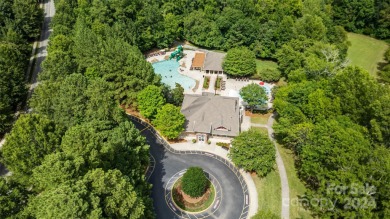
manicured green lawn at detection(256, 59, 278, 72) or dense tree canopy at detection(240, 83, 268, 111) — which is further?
manicured green lawn at detection(256, 59, 278, 72)

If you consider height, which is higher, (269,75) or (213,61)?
(213,61)

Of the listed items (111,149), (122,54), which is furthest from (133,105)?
(111,149)

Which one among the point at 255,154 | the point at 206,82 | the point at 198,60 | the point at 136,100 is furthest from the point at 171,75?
the point at 255,154

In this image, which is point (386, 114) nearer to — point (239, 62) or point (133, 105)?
point (239, 62)

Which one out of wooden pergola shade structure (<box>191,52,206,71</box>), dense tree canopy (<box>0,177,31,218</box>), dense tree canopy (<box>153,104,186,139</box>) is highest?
wooden pergola shade structure (<box>191,52,206,71</box>)

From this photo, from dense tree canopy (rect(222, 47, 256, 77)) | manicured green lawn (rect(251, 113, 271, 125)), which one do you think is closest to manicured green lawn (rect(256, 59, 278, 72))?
dense tree canopy (rect(222, 47, 256, 77))

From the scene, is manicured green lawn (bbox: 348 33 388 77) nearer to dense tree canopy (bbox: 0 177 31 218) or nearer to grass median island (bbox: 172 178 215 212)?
grass median island (bbox: 172 178 215 212)

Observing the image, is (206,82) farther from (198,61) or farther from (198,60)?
(198,60)
